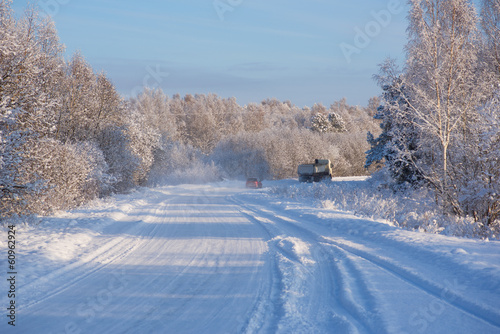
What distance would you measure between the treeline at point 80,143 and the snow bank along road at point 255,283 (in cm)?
250

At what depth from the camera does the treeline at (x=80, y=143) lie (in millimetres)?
9758

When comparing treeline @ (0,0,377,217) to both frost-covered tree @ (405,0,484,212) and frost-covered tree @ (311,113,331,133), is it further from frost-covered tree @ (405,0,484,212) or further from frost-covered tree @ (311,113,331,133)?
frost-covered tree @ (405,0,484,212)

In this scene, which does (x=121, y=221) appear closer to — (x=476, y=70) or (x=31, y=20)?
(x=31, y=20)

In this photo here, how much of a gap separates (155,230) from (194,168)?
159 ft

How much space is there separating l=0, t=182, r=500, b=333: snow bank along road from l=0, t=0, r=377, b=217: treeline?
8.21ft

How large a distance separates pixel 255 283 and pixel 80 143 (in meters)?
20.0

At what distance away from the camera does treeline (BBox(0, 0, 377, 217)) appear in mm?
9758

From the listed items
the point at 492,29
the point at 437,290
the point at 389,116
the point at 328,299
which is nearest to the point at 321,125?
the point at 389,116

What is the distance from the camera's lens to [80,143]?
72.6 ft

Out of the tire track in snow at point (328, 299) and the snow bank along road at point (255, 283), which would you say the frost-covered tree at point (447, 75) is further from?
the tire track in snow at point (328, 299)

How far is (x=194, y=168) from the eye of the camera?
59.7 meters

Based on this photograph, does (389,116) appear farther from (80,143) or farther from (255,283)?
(80,143)

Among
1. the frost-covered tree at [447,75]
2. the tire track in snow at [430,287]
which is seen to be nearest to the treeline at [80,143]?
the tire track in snow at [430,287]

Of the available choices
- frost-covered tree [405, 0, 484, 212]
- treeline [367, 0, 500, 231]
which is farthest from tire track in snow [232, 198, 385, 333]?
frost-covered tree [405, 0, 484, 212]
